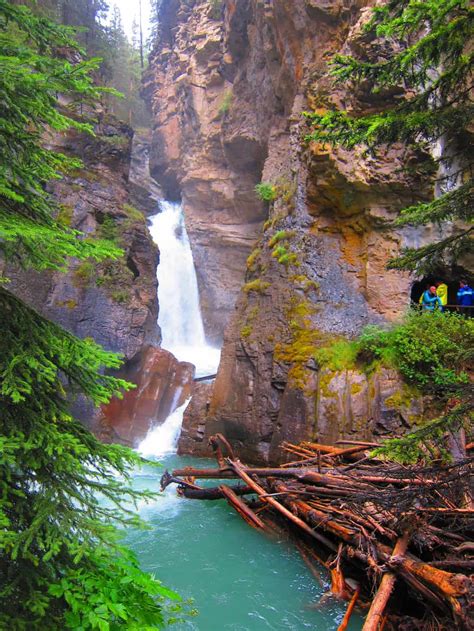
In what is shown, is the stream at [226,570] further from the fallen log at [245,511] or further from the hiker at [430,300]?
the hiker at [430,300]

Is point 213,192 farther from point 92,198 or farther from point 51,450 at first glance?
point 51,450

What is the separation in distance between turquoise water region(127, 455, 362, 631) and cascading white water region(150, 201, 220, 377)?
43.5ft

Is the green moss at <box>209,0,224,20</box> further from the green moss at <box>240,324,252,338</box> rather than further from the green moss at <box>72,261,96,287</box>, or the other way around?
the green moss at <box>240,324,252,338</box>

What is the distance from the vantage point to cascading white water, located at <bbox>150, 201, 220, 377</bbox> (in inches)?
928

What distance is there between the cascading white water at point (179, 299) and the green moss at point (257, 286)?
803cm

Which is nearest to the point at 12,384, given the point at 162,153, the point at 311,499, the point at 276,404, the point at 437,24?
the point at 311,499

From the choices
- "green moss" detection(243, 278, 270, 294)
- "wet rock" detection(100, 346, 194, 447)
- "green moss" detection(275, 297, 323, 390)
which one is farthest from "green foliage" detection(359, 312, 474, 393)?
"wet rock" detection(100, 346, 194, 447)

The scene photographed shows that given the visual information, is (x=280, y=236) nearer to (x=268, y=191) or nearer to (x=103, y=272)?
(x=268, y=191)

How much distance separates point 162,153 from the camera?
3109 centimetres

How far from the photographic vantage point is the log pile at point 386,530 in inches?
163

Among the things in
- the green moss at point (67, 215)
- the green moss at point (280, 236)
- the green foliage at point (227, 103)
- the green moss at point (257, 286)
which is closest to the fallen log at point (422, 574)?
the green moss at point (257, 286)

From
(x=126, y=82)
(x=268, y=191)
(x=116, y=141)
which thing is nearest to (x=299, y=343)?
(x=268, y=191)

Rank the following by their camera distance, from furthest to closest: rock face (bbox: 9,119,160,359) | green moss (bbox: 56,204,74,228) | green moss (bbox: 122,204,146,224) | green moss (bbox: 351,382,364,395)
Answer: green moss (bbox: 122,204,146,224) < green moss (bbox: 56,204,74,228) < rock face (bbox: 9,119,160,359) < green moss (bbox: 351,382,364,395)

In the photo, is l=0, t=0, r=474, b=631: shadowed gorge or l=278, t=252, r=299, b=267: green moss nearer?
l=0, t=0, r=474, b=631: shadowed gorge
